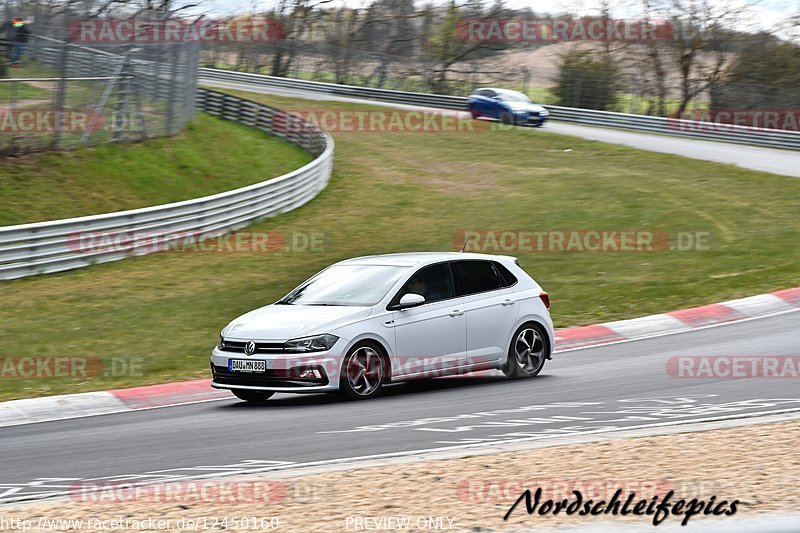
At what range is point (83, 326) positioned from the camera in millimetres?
16828

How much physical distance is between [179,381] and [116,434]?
3.48 m

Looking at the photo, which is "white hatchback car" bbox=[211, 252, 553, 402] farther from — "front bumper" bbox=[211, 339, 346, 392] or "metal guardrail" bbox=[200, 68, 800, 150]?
"metal guardrail" bbox=[200, 68, 800, 150]

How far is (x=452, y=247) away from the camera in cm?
2362

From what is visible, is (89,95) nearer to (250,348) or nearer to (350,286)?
(350,286)

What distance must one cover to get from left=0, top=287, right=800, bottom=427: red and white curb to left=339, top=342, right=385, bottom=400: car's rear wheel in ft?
6.51

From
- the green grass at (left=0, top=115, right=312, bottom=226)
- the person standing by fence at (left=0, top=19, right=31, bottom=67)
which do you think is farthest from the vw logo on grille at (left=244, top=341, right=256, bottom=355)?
the person standing by fence at (left=0, top=19, right=31, bottom=67)

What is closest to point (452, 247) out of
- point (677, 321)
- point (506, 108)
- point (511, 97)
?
point (677, 321)

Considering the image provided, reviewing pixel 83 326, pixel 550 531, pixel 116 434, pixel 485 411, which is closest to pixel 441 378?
pixel 485 411

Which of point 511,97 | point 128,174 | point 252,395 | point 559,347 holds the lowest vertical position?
point 559,347

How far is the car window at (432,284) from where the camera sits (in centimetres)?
1194

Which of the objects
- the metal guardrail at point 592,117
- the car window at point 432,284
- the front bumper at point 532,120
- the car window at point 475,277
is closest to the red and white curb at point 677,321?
the car window at point 475,277

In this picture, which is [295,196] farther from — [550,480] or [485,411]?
[550,480]

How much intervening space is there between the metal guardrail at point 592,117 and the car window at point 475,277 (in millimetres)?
30716

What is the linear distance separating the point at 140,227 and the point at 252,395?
1199cm
